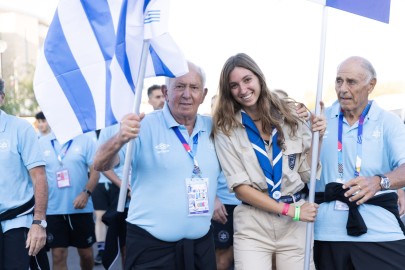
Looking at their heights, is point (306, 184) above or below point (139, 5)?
below

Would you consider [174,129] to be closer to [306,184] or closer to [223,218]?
[306,184]

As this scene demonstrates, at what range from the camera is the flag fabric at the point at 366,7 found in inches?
154

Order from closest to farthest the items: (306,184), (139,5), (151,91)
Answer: (139,5) < (306,184) < (151,91)

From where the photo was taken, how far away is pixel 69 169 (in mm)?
6641

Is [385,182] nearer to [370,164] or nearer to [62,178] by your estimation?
[370,164]

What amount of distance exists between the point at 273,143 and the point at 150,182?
0.86 meters

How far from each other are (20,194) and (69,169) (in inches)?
84.9

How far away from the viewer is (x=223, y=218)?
5.14 m

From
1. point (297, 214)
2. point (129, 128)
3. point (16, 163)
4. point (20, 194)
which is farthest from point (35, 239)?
point (297, 214)

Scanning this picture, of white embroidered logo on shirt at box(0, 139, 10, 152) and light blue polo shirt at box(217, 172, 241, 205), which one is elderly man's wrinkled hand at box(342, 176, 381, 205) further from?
light blue polo shirt at box(217, 172, 241, 205)

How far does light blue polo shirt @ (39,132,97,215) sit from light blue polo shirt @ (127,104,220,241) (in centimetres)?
285

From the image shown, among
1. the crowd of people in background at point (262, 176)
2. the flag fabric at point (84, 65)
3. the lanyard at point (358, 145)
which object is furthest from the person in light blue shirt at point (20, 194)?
the lanyard at point (358, 145)

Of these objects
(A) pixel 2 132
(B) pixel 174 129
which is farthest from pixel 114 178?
(B) pixel 174 129

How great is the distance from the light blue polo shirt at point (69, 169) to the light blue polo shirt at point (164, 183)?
285 cm
